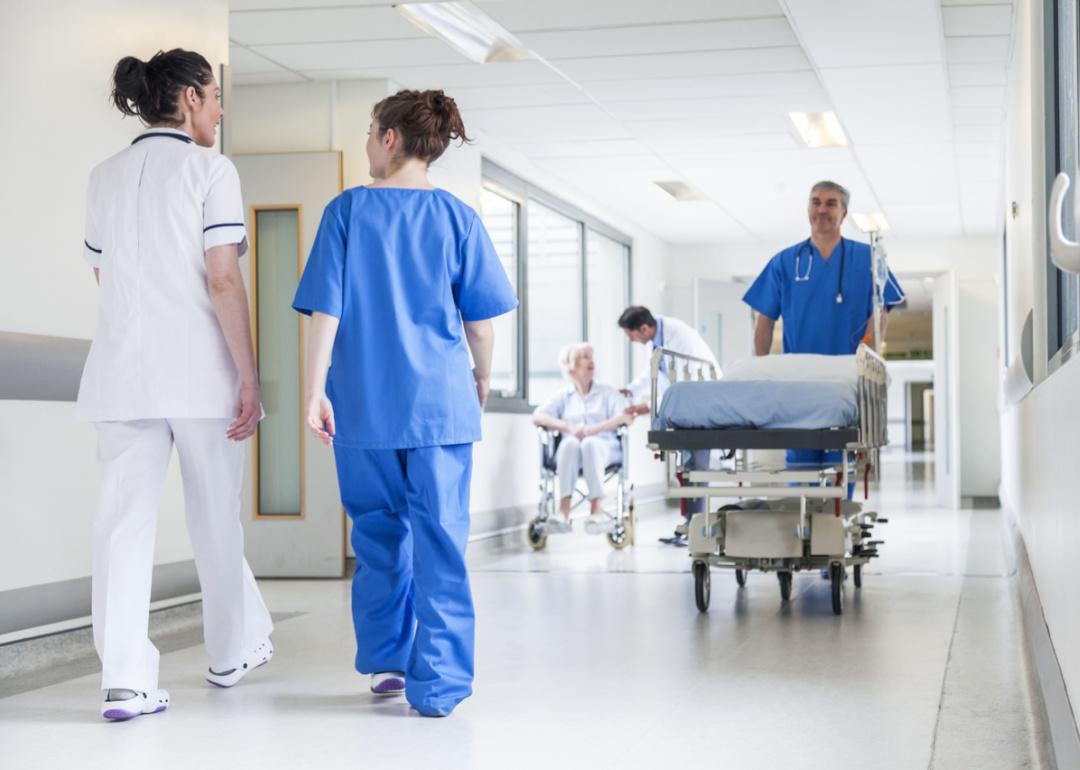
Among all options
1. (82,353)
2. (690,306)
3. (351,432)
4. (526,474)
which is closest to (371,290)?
(351,432)

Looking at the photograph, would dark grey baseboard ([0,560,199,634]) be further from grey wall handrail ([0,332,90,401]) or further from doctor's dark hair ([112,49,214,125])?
doctor's dark hair ([112,49,214,125])

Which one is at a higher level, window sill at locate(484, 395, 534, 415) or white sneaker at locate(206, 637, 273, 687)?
window sill at locate(484, 395, 534, 415)

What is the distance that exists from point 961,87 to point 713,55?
4.70 ft

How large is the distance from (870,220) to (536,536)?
4667 mm

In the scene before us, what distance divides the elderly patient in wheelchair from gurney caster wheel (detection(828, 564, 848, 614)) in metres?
3.07

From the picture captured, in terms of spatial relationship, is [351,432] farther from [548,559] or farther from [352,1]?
[548,559]

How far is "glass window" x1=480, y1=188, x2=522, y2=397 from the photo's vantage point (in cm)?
816

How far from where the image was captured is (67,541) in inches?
157

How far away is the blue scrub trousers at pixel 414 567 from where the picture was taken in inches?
117

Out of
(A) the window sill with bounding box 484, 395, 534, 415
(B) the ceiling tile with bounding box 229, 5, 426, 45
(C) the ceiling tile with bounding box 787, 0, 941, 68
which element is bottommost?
(A) the window sill with bounding box 484, 395, 534, 415

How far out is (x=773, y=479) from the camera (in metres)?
4.61

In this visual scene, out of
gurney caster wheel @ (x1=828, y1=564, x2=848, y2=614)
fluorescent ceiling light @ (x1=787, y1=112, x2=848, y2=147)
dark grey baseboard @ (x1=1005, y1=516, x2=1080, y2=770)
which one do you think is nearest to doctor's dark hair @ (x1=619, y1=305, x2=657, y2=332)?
fluorescent ceiling light @ (x1=787, y1=112, x2=848, y2=147)

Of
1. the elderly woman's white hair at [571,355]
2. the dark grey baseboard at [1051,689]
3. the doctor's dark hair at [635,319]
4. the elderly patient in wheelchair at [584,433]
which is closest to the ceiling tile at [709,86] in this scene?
the doctor's dark hair at [635,319]

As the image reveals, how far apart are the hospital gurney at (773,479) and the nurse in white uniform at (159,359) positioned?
5.85ft
